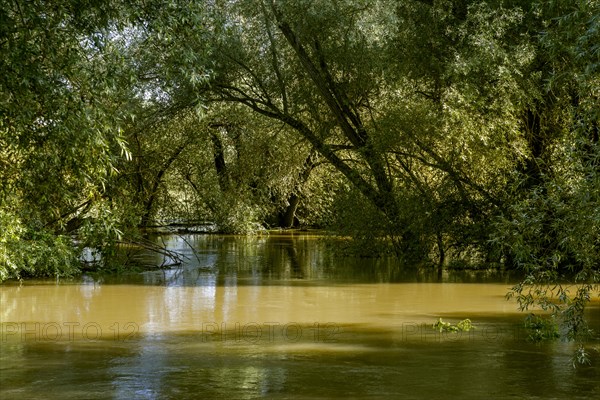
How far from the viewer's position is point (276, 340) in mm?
12148

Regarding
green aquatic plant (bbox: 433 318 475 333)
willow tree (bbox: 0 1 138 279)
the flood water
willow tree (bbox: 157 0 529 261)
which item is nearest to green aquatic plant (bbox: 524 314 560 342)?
the flood water

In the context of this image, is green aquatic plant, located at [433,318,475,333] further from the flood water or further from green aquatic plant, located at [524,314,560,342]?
green aquatic plant, located at [524,314,560,342]

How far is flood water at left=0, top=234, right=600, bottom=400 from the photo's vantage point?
9.30 metres

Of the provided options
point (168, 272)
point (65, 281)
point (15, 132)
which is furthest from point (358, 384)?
point (168, 272)

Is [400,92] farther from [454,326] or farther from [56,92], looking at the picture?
[56,92]

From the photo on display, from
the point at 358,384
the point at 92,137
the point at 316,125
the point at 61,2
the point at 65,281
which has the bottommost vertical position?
the point at 358,384

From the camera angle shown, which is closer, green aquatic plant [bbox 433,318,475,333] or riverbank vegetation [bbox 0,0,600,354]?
green aquatic plant [bbox 433,318,475,333]

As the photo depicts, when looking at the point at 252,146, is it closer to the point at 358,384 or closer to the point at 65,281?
the point at 65,281

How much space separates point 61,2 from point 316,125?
51.0 feet

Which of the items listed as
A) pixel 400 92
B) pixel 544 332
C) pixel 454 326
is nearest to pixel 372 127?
pixel 400 92

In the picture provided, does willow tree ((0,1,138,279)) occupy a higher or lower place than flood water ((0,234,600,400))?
higher

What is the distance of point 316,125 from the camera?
2430cm

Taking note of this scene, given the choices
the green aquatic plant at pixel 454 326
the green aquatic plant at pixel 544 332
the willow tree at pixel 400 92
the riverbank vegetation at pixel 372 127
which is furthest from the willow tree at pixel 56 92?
the willow tree at pixel 400 92

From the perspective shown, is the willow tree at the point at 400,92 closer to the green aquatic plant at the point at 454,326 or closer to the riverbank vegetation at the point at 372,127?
the riverbank vegetation at the point at 372,127
